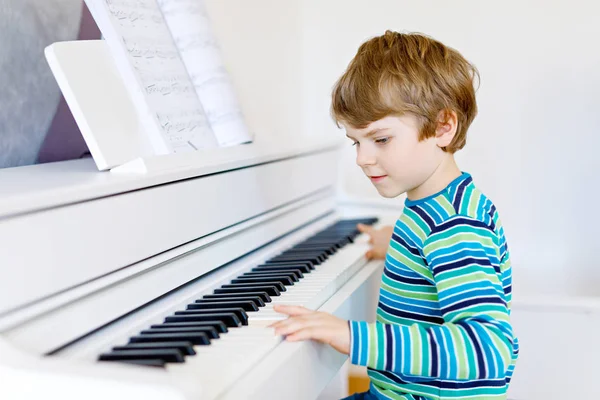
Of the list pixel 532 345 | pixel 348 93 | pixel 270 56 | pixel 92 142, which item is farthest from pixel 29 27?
pixel 532 345

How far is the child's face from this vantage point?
139 centimetres

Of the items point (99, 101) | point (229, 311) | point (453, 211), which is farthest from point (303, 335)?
point (99, 101)

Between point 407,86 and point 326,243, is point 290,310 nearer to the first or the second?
point 407,86

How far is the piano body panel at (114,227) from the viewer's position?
1.00 m

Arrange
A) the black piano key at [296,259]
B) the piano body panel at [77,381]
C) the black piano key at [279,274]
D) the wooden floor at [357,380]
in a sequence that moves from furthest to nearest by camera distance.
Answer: the wooden floor at [357,380]
the black piano key at [296,259]
the black piano key at [279,274]
the piano body panel at [77,381]

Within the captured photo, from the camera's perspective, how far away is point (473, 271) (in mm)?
1251

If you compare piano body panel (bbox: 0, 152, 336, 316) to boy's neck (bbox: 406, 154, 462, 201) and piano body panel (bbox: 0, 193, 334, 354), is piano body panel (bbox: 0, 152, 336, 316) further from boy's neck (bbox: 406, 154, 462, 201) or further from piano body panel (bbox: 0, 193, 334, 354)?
boy's neck (bbox: 406, 154, 462, 201)

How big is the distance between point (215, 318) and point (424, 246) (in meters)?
0.40

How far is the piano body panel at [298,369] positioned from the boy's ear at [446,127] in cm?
38

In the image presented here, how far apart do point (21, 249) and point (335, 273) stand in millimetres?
796

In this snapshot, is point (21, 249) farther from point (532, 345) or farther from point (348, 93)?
point (532, 345)

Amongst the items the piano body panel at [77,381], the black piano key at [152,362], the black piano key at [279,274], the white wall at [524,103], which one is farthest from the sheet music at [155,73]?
the white wall at [524,103]

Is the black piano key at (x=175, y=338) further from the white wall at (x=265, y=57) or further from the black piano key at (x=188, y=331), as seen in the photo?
the white wall at (x=265, y=57)

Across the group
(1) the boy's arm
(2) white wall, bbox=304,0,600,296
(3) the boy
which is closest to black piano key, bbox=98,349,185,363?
(3) the boy
